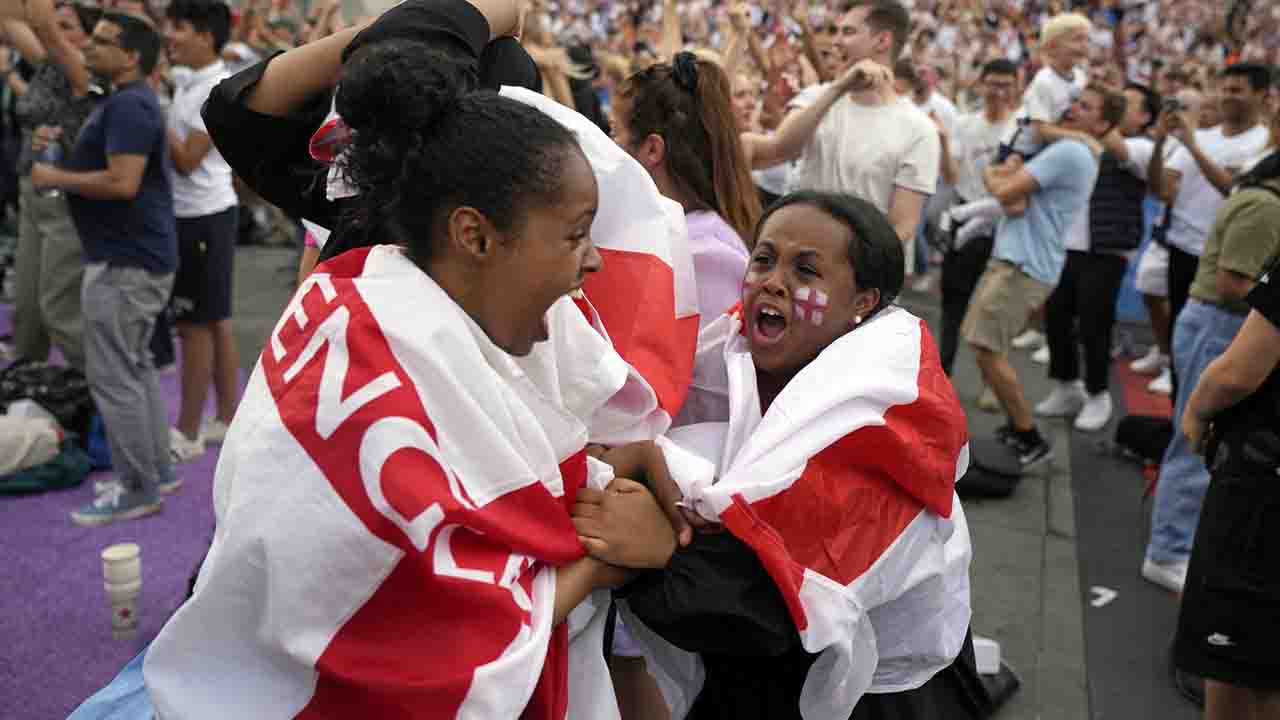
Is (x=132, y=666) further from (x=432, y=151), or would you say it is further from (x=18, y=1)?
(x=18, y=1)

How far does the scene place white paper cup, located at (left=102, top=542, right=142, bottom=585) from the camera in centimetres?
349

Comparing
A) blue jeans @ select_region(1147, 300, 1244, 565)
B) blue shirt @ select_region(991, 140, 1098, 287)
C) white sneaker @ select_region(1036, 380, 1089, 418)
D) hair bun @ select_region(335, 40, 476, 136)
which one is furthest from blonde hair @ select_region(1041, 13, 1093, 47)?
hair bun @ select_region(335, 40, 476, 136)

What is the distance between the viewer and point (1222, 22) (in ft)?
54.1

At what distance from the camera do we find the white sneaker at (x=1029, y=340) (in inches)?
337

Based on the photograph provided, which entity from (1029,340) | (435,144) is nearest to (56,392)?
(435,144)

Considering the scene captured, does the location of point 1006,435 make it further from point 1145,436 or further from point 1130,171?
point 1130,171

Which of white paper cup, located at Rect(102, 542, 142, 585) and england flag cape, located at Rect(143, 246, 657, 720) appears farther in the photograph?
white paper cup, located at Rect(102, 542, 142, 585)

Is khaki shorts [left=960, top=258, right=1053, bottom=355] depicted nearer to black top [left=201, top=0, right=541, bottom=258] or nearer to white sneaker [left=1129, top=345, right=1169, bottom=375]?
white sneaker [left=1129, top=345, right=1169, bottom=375]

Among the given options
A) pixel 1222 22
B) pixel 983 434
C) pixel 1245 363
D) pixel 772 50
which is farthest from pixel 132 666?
pixel 1222 22

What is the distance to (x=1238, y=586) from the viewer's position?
2750 mm

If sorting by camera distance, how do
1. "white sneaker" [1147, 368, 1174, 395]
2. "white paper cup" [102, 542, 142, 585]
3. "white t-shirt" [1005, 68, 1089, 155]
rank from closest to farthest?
"white paper cup" [102, 542, 142, 585]
"white t-shirt" [1005, 68, 1089, 155]
"white sneaker" [1147, 368, 1174, 395]

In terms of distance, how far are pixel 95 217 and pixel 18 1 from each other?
2.93ft

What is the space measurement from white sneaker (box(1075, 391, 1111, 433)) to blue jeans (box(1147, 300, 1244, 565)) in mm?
2080

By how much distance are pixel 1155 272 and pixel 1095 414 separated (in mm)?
1125
